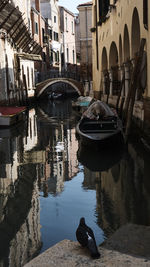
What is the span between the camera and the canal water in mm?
4184

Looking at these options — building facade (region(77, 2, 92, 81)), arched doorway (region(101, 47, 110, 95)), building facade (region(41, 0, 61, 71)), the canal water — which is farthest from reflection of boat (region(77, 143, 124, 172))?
building facade (region(41, 0, 61, 71))

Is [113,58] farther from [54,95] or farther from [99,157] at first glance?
[54,95]

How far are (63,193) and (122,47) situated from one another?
8.85m

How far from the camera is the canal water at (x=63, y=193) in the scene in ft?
13.7

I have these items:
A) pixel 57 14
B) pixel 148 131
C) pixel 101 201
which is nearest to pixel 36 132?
pixel 148 131

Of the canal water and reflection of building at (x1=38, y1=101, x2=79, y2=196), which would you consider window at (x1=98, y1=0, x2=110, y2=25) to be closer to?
reflection of building at (x1=38, y1=101, x2=79, y2=196)

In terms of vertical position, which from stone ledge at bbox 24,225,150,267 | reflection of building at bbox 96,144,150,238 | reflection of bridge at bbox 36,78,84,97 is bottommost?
reflection of building at bbox 96,144,150,238

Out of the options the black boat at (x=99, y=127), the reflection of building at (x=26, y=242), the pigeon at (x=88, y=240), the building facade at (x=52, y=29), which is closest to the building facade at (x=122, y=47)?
the black boat at (x=99, y=127)

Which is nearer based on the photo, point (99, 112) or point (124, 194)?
point (124, 194)

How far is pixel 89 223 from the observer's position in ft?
14.7

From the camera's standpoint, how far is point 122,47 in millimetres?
13688

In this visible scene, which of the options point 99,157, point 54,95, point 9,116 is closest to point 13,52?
point 9,116

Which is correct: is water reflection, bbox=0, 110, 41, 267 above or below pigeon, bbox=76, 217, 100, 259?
below

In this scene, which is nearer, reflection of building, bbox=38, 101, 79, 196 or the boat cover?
reflection of building, bbox=38, 101, 79, 196
